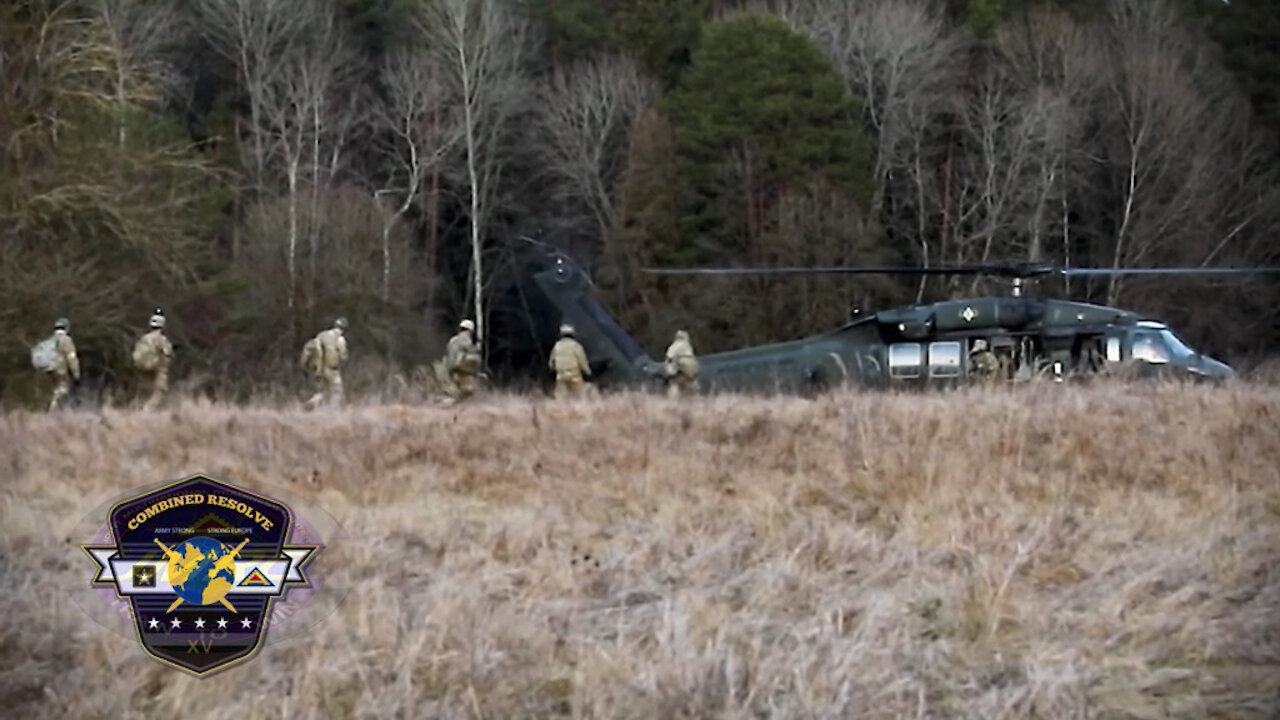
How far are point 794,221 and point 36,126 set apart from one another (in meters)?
10.8

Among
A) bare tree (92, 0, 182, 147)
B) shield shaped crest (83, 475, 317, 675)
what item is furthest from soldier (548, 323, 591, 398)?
shield shaped crest (83, 475, 317, 675)

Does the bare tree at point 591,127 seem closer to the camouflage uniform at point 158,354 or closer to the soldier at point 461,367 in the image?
the soldier at point 461,367

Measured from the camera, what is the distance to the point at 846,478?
8.07 metres

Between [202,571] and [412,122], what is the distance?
63.9ft

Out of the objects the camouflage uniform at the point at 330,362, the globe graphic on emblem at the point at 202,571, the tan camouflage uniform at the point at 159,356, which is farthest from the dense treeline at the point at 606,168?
the globe graphic on emblem at the point at 202,571

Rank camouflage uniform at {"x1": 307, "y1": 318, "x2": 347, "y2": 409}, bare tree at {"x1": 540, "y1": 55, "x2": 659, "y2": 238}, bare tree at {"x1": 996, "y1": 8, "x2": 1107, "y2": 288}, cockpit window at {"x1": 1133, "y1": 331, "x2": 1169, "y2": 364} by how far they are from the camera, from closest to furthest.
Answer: cockpit window at {"x1": 1133, "y1": 331, "x2": 1169, "y2": 364} < camouflage uniform at {"x1": 307, "y1": 318, "x2": 347, "y2": 409} < bare tree at {"x1": 996, "y1": 8, "x2": 1107, "y2": 288} < bare tree at {"x1": 540, "y1": 55, "x2": 659, "y2": 238}

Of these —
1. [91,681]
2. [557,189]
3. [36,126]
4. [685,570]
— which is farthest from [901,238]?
[91,681]

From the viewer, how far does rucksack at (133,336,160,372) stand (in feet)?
42.5

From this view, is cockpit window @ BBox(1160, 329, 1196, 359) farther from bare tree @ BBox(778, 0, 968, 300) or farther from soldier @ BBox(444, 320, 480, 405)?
bare tree @ BBox(778, 0, 968, 300)

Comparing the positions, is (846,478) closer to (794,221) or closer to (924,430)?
(924,430)

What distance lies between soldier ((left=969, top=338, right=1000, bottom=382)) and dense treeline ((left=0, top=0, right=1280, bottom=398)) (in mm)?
4937

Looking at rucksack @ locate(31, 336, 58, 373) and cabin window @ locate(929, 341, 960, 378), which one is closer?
rucksack @ locate(31, 336, 58, 373)

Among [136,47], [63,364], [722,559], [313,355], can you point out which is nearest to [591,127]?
[136,47]

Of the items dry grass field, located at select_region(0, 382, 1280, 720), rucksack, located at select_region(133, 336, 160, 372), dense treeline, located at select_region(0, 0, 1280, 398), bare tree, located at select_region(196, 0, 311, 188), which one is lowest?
dry grass field, located at select_region(0, 382, 1280, 720)
